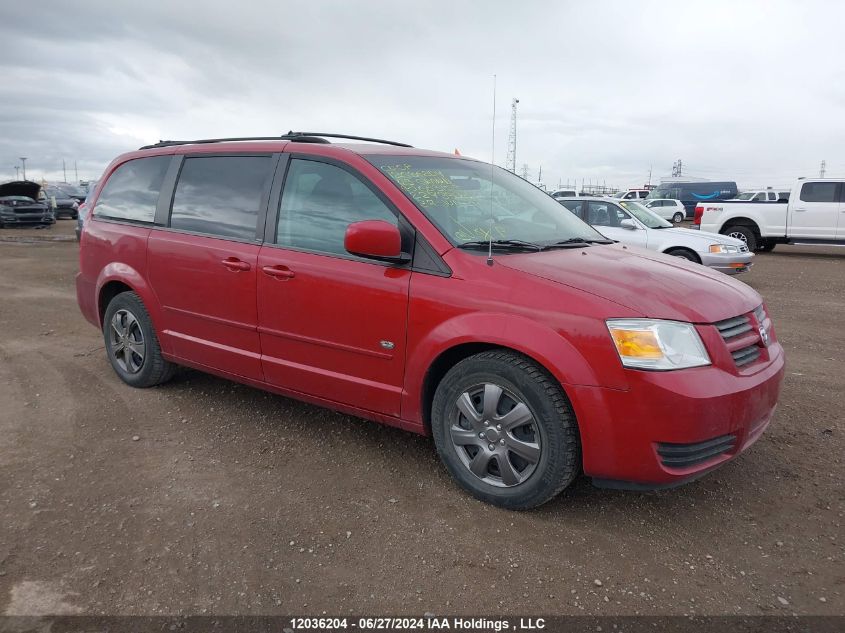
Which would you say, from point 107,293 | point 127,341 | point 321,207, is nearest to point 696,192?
point 107,293

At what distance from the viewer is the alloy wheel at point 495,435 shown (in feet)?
9.48

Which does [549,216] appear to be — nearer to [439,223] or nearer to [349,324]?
[439,223]

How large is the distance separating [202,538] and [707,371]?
2.33 meters

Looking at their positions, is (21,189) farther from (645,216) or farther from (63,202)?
(645,216)

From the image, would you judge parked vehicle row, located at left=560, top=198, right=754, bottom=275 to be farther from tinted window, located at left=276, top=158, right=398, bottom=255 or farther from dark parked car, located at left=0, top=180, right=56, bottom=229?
dark parked car, located at left=0, top=180, right=56, bottom=229

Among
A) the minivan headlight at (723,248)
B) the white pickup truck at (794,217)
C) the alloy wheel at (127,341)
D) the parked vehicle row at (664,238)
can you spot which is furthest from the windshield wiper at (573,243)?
the white pickup truck at (794,217)

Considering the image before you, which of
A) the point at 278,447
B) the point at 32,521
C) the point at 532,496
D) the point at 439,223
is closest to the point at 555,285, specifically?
the point at 439,223

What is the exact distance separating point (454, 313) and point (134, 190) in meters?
2.98

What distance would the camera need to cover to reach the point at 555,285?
284 cm

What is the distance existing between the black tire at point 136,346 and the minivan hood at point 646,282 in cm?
279

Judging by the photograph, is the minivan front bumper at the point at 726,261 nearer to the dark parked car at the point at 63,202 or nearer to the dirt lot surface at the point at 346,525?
the dirt lot surface at the point at 346,525

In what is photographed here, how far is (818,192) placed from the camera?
617 inches

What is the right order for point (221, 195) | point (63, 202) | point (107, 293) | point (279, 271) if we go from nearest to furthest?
point (279, 271)
point (221, 195)
point (107, 293)
point (63, 202)

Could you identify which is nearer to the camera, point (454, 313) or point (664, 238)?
point (454, 313)
